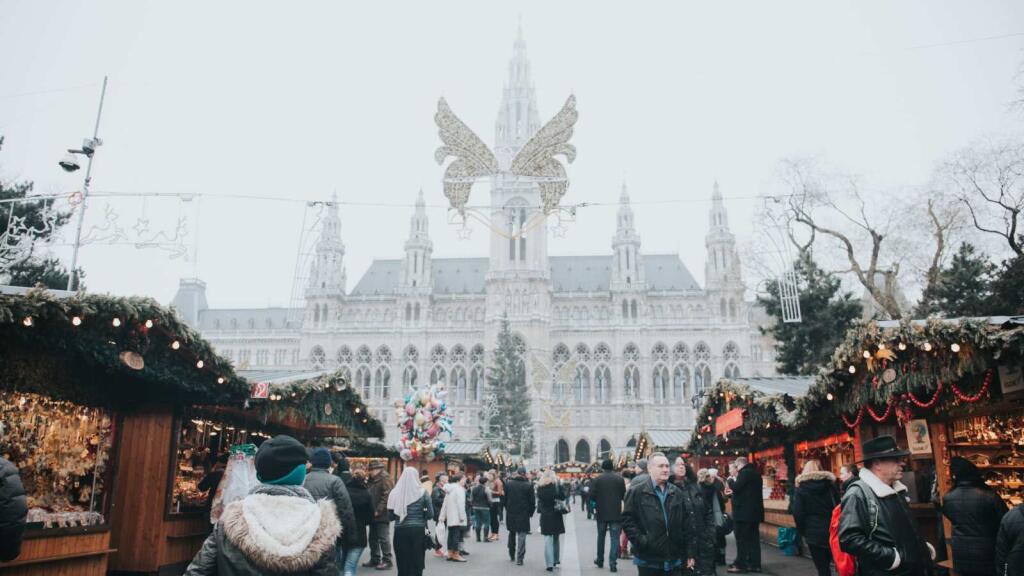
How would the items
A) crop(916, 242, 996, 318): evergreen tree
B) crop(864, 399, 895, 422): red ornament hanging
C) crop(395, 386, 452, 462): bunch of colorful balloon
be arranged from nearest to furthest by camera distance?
crop(864, 399, 895, 422): red ornament hanging < crop(395, 386, 452, 462): bunch of colorful balloon < crop(916, 242, 996, 318): evergreen tree

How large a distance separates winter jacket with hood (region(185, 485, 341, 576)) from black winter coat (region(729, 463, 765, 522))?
23.8 ft

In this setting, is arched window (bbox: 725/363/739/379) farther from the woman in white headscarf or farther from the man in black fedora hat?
the man in black fedora hat

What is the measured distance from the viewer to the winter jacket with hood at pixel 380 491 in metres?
8.63

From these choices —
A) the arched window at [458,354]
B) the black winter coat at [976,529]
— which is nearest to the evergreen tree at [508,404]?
the arched window at [458,354]

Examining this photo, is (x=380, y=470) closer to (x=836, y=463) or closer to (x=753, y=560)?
(x=753, y=560)

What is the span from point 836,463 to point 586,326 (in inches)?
1625

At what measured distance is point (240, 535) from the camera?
2371mm

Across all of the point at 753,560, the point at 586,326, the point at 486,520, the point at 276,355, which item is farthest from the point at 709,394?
the point at 276,355

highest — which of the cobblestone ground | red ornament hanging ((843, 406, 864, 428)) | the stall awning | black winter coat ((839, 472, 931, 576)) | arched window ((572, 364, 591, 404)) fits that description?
arched window ((572, 364, 591, 404))

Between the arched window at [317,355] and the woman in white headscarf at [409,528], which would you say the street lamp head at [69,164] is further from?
the arched window at [317,355]

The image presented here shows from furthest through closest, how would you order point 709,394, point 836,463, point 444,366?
point 444,366
point 709,394
point 836,463

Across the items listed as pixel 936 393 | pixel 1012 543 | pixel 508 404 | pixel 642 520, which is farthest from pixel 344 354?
pixel 1012 543

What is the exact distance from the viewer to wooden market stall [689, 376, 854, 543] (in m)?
9.27

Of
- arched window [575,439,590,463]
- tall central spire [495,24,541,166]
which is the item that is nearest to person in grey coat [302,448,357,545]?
tall central spire [495,24,541,166]
